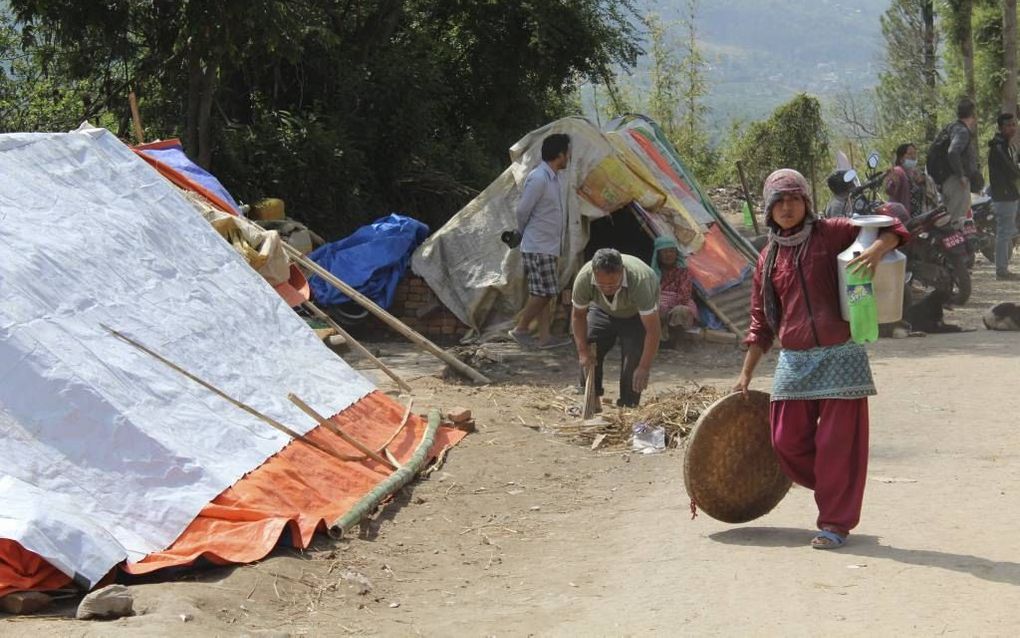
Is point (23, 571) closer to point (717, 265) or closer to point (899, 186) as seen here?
point (717, 265)

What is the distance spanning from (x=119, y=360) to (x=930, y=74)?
3434 centimetres

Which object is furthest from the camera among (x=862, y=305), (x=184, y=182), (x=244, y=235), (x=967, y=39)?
(x=967, y=39)

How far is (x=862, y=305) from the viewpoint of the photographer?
4.90 m

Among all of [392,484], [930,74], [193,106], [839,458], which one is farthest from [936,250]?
[930,74]


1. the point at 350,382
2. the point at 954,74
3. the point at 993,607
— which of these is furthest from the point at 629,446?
the point at 954,74

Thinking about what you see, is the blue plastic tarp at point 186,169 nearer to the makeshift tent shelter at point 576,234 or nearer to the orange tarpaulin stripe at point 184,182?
the orange tarpaulin stripe at point 184,182

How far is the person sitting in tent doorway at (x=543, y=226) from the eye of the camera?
10602 mm

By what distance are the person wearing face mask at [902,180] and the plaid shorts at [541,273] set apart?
12.7 ft

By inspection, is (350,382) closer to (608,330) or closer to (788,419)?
(608,330)

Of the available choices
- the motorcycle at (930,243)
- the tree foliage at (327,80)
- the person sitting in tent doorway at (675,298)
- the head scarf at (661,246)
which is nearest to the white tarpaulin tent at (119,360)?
the head scarf at (661,246)

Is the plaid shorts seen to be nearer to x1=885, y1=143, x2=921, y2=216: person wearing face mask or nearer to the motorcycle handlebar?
the motorcycle handlebar

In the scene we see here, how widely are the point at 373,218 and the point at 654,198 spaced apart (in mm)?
4534

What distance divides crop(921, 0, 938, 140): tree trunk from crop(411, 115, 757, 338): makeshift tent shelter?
2307 cm

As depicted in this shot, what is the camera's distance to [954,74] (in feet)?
112
